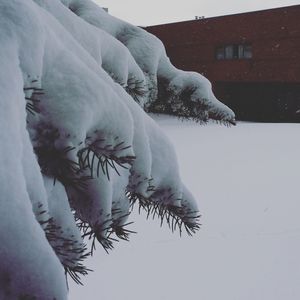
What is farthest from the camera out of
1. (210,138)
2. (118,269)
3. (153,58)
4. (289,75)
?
(289,75)

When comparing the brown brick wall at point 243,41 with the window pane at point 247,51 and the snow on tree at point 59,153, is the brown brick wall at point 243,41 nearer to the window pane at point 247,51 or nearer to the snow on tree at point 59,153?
the window pane at point 247,51

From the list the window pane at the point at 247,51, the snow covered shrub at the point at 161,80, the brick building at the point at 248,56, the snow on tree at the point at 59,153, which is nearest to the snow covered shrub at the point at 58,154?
the snow on tree at the point at 59,153

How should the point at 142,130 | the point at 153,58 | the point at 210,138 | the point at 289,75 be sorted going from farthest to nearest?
1. the point at 289,75
2. the point at 210,138
3. the point at 153,58
4. the point at 142,130

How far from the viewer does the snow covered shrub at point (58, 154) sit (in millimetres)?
828

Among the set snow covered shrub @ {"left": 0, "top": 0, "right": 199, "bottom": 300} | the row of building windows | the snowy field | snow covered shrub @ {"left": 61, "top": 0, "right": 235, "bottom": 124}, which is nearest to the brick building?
the row of building windows

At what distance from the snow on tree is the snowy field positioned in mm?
2240

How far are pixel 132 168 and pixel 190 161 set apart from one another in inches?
299

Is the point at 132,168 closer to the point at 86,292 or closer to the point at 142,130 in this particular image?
the point at 142,130

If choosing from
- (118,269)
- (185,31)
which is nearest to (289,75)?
(185,31)

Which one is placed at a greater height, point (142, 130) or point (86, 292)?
point (142, 130)

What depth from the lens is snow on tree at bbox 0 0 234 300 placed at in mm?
829

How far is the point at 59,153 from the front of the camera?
1.31 meters

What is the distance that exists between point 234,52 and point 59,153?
798 inches

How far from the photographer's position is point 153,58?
2.95m
